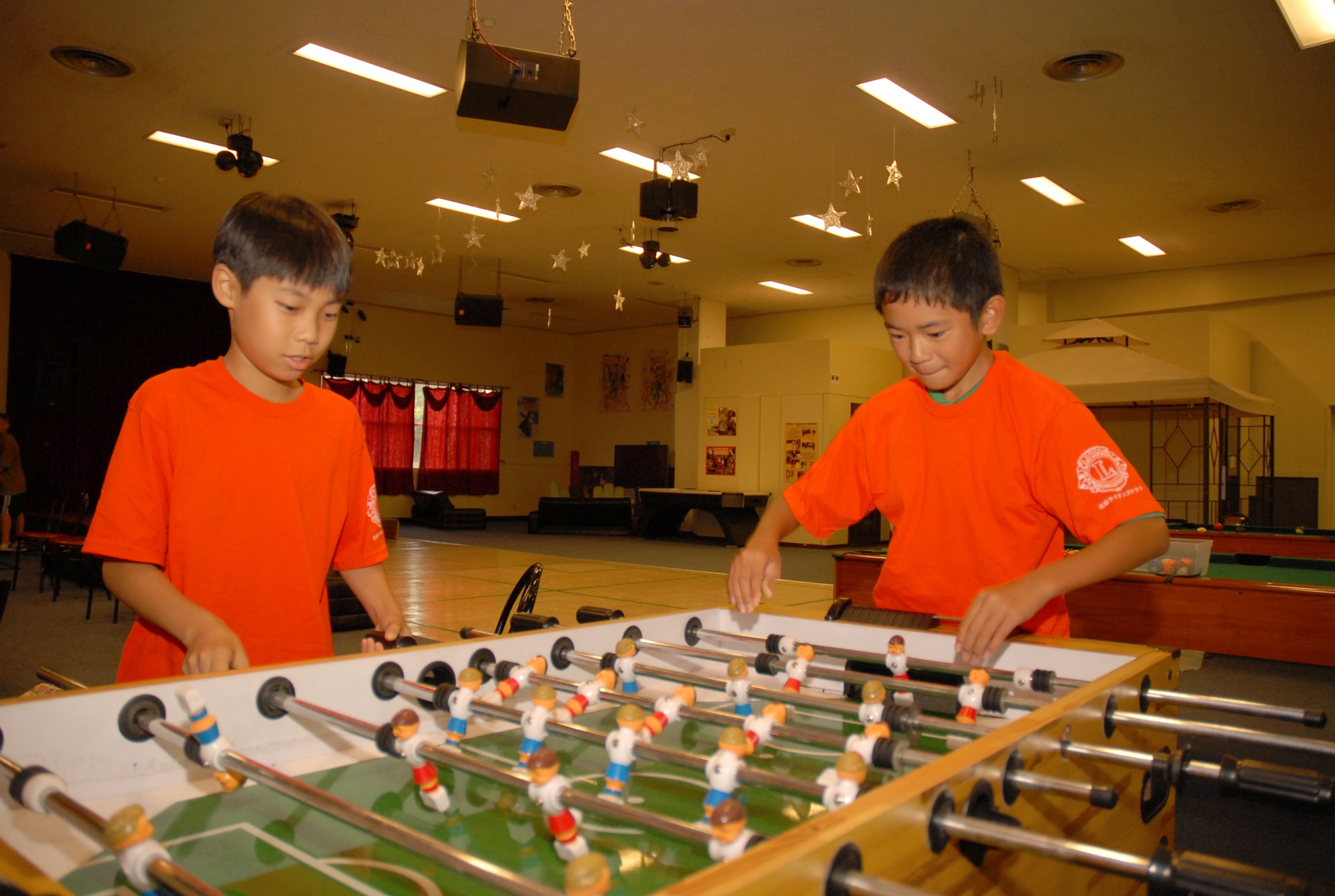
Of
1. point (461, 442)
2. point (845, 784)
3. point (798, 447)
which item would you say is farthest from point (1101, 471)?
point (461, 442)

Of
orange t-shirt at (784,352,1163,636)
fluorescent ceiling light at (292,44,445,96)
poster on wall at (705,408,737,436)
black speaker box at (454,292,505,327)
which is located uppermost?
fluorescent ceiling light at (292,44,445,96)

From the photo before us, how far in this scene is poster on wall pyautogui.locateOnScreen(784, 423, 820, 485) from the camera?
1173 cm

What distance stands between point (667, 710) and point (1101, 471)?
98 centimetres

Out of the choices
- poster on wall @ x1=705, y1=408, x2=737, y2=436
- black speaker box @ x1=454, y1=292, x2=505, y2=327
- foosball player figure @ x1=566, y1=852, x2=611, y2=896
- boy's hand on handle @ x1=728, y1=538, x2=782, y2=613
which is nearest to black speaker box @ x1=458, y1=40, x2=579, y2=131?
boy's hand on handle @ x1=728, y1=538, x2=782, y2=613

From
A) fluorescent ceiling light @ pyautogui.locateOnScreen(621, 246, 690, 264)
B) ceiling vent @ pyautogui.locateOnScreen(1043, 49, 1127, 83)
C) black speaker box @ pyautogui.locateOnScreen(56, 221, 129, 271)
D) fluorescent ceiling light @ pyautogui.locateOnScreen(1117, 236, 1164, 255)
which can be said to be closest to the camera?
ceiling vent @ pyautogui.locateOnScreen(1043, 49, 1127, 83)

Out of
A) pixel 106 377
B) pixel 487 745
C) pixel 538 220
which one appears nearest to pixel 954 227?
pixel 487 745

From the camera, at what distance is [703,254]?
1023 centimetres

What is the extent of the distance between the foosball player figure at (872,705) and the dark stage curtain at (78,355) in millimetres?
12151

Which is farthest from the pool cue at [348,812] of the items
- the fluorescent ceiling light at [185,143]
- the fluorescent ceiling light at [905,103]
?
the fluorescent ceiling light at [185,143]

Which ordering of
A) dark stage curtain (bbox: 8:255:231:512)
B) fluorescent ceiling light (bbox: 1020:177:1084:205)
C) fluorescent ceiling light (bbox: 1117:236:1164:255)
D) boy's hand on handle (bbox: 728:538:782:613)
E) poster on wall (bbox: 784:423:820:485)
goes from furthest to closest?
poster on wall (bbox: 784:423:820:485), dark stage curtain (bbox: 8:255:231:512), fluorescent ceiling light (bbox: 1117:236:1164:255), fluorescent ceiling light (bbox: 1020:177:1084:205), boy's hand on handle (bbox: 728:538:782:613)

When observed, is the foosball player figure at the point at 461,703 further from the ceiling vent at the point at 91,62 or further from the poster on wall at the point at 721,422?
the poster on wall at the point at 721,422

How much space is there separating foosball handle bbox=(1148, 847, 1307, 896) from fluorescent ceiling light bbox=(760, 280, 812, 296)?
11.4 m

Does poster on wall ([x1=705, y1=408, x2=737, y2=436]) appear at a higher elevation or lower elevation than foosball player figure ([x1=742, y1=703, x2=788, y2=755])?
higher

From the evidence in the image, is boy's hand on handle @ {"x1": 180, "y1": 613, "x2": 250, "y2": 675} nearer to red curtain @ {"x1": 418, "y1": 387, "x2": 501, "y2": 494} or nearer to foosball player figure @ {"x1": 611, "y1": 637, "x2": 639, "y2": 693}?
foosball player figure @ {"x1": 611, "y1": 637, "x2": 639, "y2": 693}
